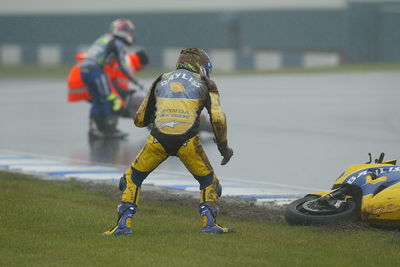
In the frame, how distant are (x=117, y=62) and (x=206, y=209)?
29.9ft

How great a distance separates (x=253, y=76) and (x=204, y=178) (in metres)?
20.5

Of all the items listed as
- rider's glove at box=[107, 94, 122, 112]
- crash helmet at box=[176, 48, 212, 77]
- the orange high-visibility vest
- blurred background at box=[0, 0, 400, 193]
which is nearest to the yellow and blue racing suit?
crash helmet at box=[176, 48, 212, 77]

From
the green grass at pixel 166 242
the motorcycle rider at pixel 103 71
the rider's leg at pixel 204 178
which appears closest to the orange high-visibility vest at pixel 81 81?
the motorcycle rider at pixel 103 71

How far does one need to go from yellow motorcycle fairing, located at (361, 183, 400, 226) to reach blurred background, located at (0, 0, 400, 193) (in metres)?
3.43

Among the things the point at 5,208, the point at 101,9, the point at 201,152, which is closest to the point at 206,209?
the point at 201,152

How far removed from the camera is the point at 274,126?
→ 62.1 ft

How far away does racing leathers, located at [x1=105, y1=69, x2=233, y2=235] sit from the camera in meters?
8.64

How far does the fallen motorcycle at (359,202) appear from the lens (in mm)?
8828

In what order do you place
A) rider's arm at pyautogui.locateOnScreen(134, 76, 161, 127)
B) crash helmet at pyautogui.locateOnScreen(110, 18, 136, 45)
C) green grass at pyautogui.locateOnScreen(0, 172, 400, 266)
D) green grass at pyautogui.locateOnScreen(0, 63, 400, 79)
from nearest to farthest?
green grass at pyautogui.locateOnScreen(0, 172, 400, 266), rider's arm at pyautogui.locateOnScreen(134, 76, 161, 127), crash helmet at pyautogui.locateOnScreen(110, 18, 136, 45), green grass at pyautogui.locateOnScreen(0, 63, 400, 79)

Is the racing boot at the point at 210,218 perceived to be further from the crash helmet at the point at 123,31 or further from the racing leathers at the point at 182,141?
the crash helmet at the point at 123,31

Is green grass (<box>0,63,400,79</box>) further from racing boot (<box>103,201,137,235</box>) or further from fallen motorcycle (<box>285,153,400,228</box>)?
racing boot (<box>103,201,137,235</box>)

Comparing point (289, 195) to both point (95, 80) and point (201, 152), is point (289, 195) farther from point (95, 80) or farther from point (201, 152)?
point (95, 80)

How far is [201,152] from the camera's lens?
28.6 feet

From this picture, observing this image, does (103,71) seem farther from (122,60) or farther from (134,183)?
(134,183)
